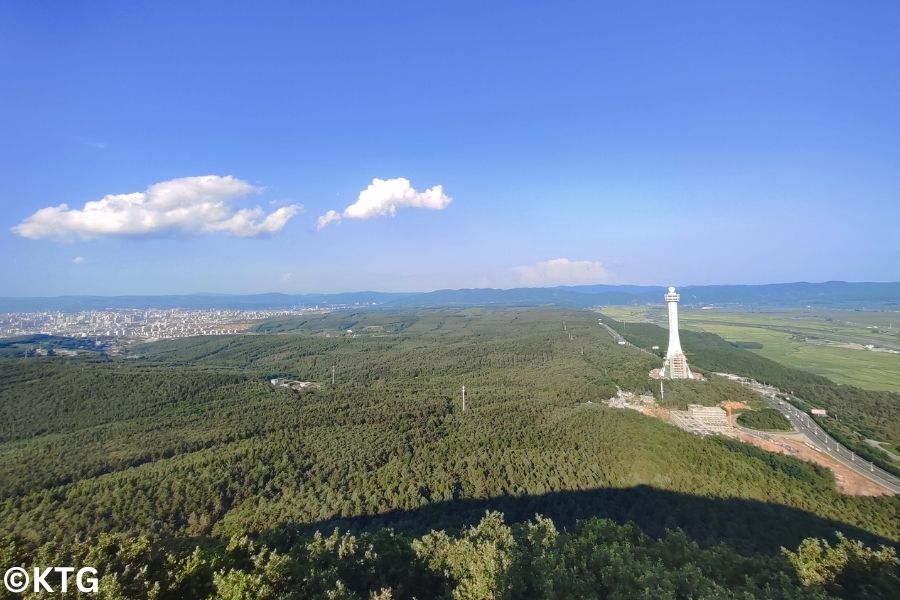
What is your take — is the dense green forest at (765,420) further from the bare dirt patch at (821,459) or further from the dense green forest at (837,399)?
the dense green forest at (837,399)

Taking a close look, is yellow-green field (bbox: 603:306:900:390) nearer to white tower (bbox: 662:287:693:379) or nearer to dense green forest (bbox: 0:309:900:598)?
white tower (bbox: 662:287:693:379)

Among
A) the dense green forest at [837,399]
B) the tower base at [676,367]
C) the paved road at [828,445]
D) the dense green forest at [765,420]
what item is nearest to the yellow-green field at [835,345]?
the dense green forest at [837,399]

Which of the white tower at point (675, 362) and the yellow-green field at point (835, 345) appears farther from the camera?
the yellow-green field at point (835, 345)

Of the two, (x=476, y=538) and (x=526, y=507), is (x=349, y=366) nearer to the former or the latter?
(x=526, y=507)

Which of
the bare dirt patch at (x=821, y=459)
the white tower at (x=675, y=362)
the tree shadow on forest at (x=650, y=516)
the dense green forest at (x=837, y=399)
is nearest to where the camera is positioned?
the tree shadow on forest at (x=650, y=516)

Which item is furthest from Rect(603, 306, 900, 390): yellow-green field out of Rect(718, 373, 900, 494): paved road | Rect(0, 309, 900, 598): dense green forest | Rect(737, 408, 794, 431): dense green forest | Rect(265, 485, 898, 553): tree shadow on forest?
Rect(265, 485, 898, 553): tree shadow on forest

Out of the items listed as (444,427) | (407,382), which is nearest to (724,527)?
(444,427)
